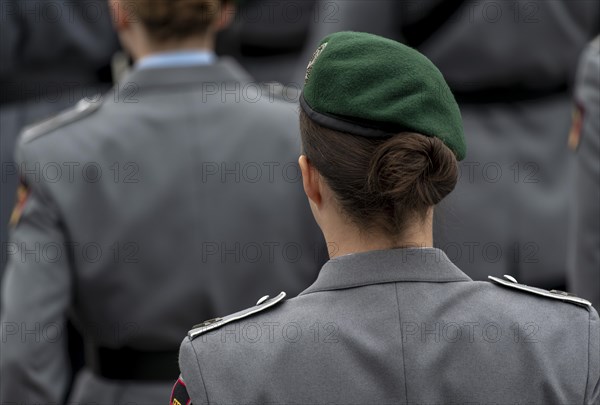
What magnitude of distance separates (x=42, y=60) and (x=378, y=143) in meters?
2.38

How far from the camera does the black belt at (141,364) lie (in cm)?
282

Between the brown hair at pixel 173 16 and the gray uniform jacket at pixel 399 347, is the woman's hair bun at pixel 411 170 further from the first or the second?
the brown hair at pixel 173 16

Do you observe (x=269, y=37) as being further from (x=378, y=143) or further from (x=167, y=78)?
(x=378, y=143)

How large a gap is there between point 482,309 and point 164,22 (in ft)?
4.47

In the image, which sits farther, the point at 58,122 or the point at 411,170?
the point at 58,122

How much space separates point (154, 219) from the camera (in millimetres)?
2768

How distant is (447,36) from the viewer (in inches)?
120

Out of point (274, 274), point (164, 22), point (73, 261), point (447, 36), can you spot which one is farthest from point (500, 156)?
point (73, 261)

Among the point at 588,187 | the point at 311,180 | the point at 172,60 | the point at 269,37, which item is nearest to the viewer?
the point at 311,180

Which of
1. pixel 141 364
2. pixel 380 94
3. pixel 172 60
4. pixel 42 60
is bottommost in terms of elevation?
pixel 141 364

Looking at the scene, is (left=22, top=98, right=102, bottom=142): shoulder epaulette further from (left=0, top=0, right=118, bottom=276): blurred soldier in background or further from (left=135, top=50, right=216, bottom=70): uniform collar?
(left=0, top=0, right=118, bottom=276): blurred soldier in background

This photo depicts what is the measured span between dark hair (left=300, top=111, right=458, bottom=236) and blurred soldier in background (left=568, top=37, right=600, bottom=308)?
0.90m

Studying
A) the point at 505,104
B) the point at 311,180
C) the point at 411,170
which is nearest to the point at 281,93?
the point at 505,104

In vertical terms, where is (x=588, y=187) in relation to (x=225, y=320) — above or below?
below
